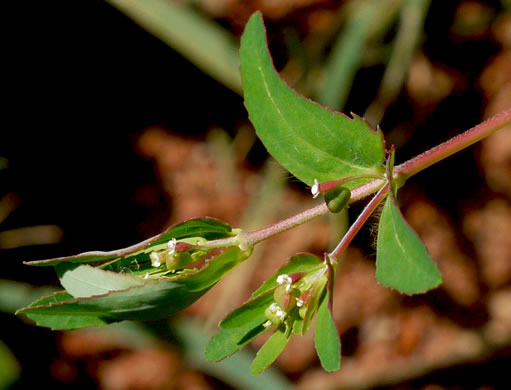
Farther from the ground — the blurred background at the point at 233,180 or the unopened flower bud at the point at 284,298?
the blurred background at the point at 233,180

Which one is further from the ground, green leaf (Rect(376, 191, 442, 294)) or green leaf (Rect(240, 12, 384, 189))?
green leaf (Rect(240, 12, 384, 189))

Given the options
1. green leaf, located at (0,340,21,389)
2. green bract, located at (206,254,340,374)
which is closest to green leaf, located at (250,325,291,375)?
green bract, located at (206,254,340,374)

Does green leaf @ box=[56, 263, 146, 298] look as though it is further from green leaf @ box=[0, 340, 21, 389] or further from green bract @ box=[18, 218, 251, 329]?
green leaf @ box=[0, 340, 21, 389]

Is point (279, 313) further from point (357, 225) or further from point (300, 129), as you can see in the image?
point (300, 129)

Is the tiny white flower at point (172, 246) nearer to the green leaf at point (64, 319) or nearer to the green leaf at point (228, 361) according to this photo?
the green leaf at point (64, 319)

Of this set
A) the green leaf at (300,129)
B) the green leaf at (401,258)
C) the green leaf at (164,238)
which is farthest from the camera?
the green leaf at (300,129)

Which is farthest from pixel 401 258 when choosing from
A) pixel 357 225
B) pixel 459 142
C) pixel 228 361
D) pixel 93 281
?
pixel 228 361

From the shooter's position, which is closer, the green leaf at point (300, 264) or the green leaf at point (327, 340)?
the green leaf at point (327, 340)

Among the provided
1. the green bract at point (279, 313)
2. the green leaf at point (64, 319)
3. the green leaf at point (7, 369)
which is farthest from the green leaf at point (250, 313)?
the green leaf at point (7, 369)
